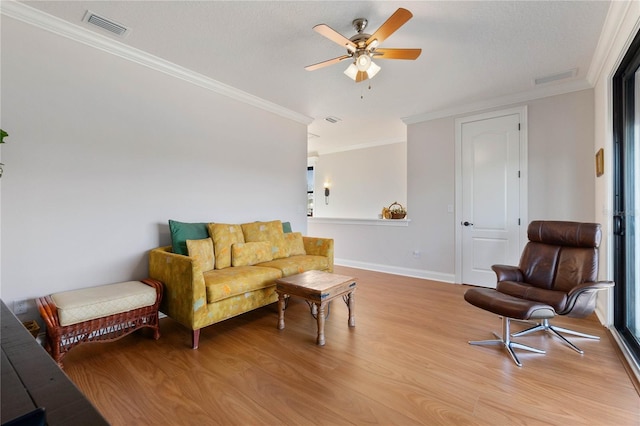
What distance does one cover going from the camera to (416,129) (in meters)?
4.68

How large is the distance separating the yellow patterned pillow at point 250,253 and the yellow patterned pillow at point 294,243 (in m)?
0.39

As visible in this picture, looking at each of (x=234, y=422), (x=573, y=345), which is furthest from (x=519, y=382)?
(x=234, y=422)

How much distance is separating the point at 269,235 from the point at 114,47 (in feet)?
7.82

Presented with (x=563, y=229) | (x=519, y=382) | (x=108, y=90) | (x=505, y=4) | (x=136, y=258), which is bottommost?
(x=519, y=382)

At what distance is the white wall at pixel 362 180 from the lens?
5.84m

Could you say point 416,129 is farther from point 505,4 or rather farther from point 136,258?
point 136,258

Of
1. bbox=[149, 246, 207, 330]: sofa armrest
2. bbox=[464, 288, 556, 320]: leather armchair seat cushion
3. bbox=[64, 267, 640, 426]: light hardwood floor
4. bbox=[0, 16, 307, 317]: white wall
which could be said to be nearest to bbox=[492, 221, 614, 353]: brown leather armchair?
bbox=[464, 288, 556, 320]: leather armchair seat cushion

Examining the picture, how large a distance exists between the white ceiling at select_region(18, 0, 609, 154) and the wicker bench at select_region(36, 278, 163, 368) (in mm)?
2149

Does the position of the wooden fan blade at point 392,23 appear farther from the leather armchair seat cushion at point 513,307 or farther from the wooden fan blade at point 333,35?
the leather armchair seat cushion at point 513,307

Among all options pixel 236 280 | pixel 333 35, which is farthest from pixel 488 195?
pixel 236 280

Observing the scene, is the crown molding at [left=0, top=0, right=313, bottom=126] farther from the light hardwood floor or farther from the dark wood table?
the dark wood table

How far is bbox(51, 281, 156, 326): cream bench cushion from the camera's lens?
1.98m

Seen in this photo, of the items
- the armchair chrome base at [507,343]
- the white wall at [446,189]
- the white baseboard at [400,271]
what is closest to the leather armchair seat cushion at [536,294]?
the armchair chrome base at [507,343]

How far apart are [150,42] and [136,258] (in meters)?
2.00
